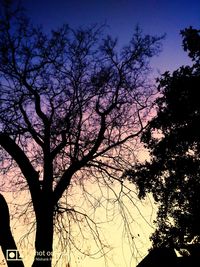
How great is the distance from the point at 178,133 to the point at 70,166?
668 cm

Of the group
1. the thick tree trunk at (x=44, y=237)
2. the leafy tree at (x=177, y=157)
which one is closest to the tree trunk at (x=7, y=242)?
the thick tree trunk at (x=44, y=237)

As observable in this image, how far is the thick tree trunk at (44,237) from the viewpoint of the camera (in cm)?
972

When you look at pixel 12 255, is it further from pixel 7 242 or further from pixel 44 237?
pixel 44 237

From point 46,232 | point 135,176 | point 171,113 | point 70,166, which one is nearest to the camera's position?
point 46,232

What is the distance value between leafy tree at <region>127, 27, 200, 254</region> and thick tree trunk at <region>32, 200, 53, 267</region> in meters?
5.95

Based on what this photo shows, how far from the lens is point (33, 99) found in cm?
1293

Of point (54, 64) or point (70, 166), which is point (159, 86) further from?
point (70, 166)

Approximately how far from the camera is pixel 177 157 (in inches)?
657

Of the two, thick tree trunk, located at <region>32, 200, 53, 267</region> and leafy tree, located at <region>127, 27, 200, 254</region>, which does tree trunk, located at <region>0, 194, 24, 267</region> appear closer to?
thick tree trunk, located at <region>32, 200, 53, 267</region>

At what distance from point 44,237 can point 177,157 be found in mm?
8627

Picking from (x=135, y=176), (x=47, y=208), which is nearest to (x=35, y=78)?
(x=47, y=208)

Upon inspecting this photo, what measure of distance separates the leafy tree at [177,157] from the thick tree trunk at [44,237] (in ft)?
19.5

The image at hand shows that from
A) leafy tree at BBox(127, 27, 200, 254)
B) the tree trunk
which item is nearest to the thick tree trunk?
the tree trunk

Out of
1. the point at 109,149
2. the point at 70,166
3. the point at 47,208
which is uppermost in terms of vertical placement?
the point at 109,149
